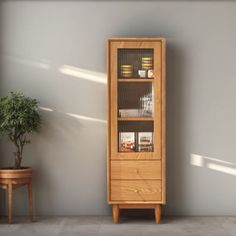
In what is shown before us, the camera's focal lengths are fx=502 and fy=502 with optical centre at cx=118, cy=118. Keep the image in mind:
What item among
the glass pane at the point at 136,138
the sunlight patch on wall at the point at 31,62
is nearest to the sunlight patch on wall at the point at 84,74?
the sunlight patch on wall at the point at 31,62

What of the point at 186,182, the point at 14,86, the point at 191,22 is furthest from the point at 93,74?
the point at 186,182

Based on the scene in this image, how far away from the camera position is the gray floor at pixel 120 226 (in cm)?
474

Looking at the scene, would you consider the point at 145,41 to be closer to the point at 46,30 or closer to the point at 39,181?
the point at 46,30

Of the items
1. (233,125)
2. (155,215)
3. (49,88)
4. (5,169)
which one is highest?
(49,88)

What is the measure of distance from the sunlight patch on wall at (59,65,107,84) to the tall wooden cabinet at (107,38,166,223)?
1.31ft

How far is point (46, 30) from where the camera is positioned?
5.50 m

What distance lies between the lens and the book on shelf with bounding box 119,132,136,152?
16.9ft

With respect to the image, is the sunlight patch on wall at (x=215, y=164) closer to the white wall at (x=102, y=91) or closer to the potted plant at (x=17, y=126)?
the white wall at (x=102, y=91)

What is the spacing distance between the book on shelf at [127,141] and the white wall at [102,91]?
409 mm

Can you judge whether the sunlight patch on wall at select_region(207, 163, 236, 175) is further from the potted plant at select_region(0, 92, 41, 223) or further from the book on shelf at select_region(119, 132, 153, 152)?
the potted plant at select_region(0, 92, 41, 223)

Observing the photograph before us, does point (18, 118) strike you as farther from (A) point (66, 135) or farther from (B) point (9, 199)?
(B) point (9, 199)

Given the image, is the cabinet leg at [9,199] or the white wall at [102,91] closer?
the cabinet leg at [9,199]

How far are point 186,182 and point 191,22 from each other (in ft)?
5.75

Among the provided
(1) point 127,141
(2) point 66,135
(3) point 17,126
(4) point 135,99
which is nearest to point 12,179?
(3) point 17,126
